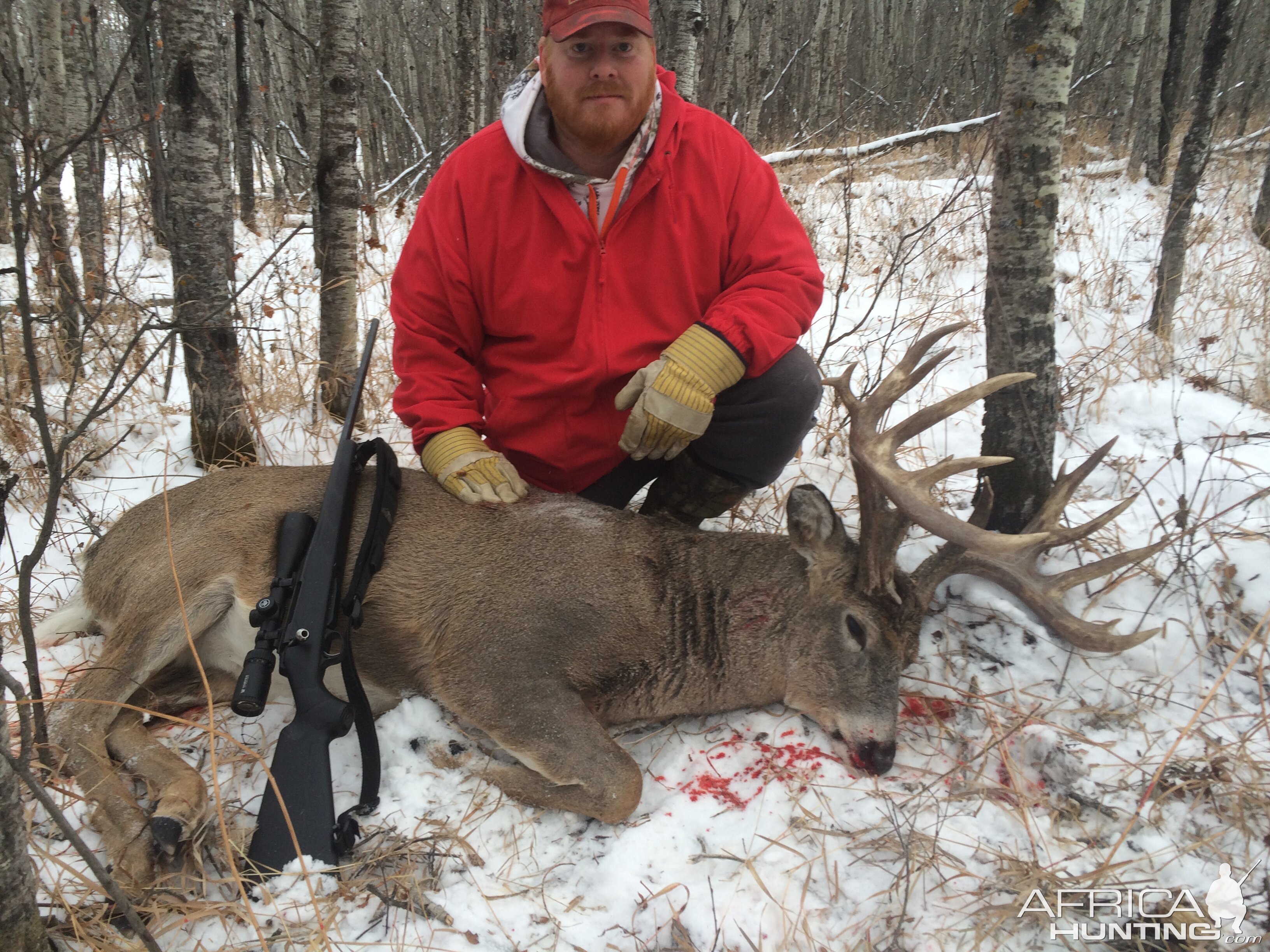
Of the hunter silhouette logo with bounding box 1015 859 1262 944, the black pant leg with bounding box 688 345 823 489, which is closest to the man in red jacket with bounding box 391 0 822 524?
the black pant leg with bounding box 688 345 823 489

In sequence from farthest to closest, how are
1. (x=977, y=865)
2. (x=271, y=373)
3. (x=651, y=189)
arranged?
(x=271, y=373)
(x=651, y=189)
(x=977, y=865)

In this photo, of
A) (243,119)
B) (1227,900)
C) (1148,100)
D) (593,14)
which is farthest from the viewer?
(1148,100)

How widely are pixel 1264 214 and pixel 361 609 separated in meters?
7.32

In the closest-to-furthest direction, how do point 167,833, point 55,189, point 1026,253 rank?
1. point 167,833
2. point 1026,253
3. point 55,189

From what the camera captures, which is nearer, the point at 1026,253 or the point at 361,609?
the point at 361,609

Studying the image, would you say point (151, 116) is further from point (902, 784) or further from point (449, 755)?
point (902, 784)

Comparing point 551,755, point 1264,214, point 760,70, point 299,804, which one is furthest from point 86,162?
point 760,70

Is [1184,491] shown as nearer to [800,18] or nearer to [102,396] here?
[102,396]

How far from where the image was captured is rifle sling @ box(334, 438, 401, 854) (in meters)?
2.53

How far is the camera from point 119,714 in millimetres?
2826

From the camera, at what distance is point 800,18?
900 inches

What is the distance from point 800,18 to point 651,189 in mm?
23235

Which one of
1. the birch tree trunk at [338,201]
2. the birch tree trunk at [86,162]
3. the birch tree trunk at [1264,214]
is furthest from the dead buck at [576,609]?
the birch tree trunk at [1264,214]

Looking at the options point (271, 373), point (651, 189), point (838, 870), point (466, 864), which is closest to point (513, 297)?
point (651, 189)
